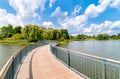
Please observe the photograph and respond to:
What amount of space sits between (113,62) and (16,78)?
12.9ft

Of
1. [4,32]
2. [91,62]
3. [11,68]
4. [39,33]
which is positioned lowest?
[91,62]

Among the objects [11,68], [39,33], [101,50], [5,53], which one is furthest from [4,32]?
[11,68]

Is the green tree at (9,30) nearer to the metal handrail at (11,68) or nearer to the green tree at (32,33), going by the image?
the green tree at (32,33)

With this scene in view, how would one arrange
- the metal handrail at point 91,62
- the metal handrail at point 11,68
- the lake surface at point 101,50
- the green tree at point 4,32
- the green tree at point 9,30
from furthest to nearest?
the green tree at point 9,30 → the green tree at point 4,32 → the lake surface at point 101,50 → the metal handrail at point 91,62 → the metal handrail at point 11,68

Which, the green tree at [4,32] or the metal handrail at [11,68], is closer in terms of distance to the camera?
the metal handrail at [11,68]

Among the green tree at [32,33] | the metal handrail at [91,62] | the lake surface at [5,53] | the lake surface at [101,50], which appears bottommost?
the lake surface at [101,50]

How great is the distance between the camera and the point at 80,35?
14588 centimetres

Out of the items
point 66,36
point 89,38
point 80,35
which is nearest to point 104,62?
point 66,36

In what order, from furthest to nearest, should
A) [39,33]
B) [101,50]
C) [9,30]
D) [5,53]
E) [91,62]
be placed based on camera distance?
[9,30], [39,33], [101,50], [5,53], [91,62]

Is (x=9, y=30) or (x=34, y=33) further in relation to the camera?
(x=9, y=30)

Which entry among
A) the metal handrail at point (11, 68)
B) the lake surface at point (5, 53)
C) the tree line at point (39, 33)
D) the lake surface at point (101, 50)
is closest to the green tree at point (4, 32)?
the tree line at point (39, 33)

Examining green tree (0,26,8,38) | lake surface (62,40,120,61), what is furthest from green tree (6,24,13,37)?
lake surface (62,40,120,61)

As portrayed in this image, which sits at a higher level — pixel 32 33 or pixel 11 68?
pixel 32 33

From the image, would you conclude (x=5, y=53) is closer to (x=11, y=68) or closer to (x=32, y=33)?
(x=11, y=68)
